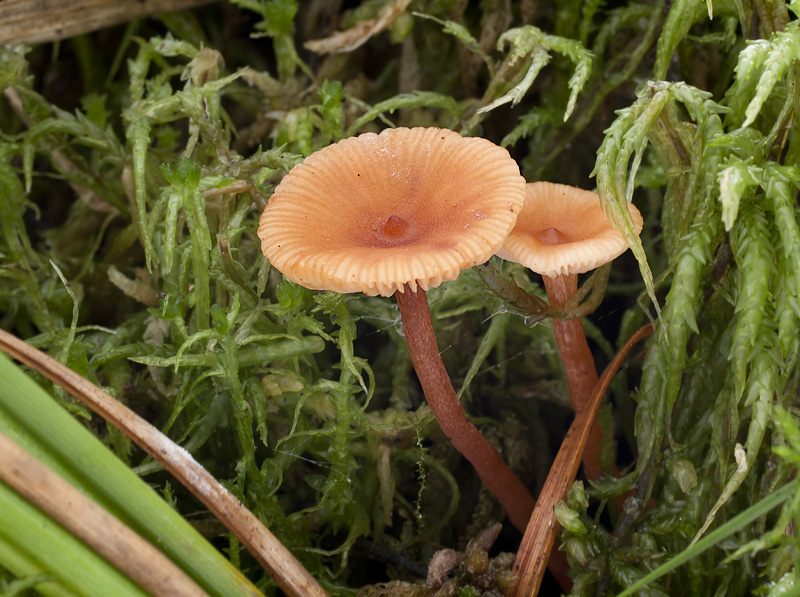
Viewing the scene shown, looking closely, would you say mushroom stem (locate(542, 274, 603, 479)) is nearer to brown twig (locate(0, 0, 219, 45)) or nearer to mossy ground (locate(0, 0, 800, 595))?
mossy ground (locate(0, 0, 800, 595))

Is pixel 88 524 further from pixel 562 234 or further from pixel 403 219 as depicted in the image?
pixel 562 234

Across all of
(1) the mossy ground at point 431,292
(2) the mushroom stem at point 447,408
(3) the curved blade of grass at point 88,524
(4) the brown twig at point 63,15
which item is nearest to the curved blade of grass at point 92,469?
(3) the curved blade of grass at point 88,524

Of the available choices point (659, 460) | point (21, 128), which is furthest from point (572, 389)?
point (21, 128)

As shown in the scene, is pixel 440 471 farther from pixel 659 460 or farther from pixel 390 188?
pixel 390 188

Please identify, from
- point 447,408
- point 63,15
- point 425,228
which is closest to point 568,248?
point 425,228

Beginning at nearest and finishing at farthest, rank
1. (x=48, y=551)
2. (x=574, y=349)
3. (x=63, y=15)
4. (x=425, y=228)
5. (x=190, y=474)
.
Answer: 1. (x=48, y=551)
2. (x=190, y=474)
3. (x=425, y=228)
4. (x=574, y=349)
5. (x=63, y=15)
